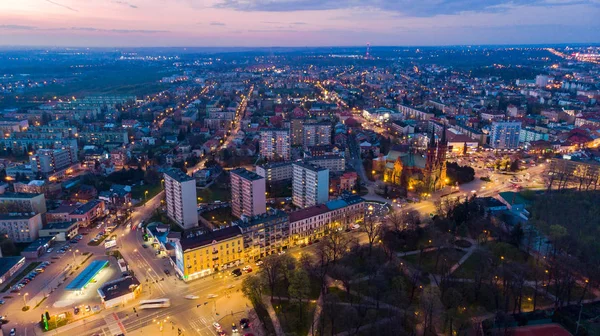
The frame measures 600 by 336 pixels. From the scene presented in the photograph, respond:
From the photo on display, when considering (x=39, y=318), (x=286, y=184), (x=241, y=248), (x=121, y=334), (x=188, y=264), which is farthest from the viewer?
(x=286, y=184)

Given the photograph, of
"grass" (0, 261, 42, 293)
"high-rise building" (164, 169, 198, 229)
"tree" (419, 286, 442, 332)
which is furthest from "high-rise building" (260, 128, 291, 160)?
"tree" (419, 286, 442, 332)

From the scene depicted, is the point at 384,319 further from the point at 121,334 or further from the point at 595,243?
the point at 595,243

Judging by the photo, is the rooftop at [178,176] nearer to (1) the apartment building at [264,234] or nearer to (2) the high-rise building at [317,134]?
(1) the apartment building at [264,234]

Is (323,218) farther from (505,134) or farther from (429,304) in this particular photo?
(505,134)

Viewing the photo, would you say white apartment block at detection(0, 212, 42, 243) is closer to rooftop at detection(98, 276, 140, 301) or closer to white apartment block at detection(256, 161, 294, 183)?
rooftop at detection(98, 276, 140, 301)

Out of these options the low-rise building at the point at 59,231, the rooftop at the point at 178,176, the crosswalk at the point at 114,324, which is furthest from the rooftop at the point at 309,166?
the crosswalk at the point at 114,324

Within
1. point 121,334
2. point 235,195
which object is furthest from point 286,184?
point 121,334
